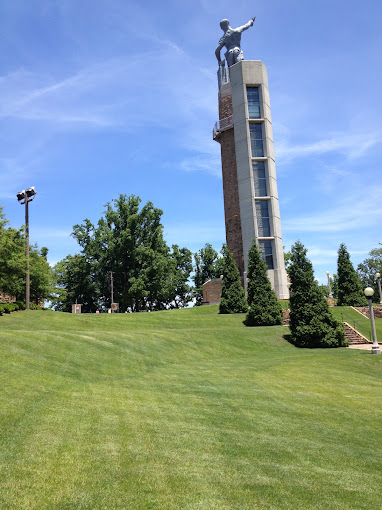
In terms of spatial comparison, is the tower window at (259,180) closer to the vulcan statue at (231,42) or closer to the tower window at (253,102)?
the tower window at (253,102)

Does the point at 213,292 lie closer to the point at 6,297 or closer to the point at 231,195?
the point at 231,195

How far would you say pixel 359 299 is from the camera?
125ft

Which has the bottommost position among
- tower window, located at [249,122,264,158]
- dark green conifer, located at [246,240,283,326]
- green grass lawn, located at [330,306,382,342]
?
green grass lawn, located at [330,306,382,342]

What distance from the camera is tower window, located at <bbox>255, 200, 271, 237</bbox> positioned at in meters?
44.2

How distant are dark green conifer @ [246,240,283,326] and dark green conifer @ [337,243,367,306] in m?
11.1

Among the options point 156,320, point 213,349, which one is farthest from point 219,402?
point 156,320

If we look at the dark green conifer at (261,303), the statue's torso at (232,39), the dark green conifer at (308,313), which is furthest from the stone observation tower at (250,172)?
the dark green conifer at (308,313)

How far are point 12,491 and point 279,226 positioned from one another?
4187 cm

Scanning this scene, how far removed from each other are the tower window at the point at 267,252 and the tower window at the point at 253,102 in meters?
14.2

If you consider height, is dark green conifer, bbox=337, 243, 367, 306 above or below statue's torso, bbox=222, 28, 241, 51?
below

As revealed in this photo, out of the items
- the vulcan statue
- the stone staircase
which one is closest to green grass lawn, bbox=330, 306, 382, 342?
the stone staircase

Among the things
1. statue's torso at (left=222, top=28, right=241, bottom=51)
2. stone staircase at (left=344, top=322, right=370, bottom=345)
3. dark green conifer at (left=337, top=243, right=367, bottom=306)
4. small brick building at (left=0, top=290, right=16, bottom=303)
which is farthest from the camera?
statue's torso at (left=222, top=28, right=241, bottom=51)

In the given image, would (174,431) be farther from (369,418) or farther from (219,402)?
(369,418)

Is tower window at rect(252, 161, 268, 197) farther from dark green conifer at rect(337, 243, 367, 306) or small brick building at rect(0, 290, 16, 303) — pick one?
small brick building at rect(0, 290, 16, 303)
